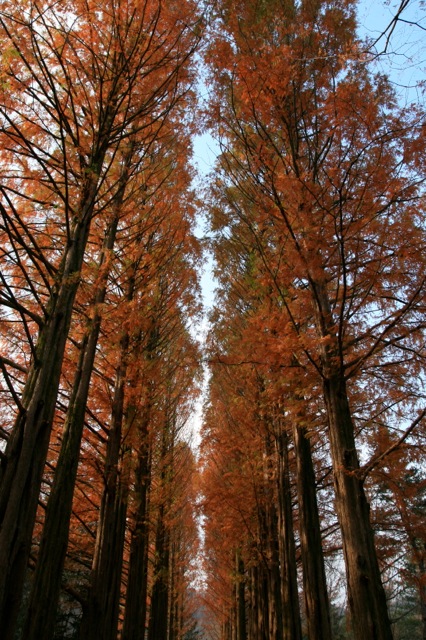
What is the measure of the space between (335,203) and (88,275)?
107 inches

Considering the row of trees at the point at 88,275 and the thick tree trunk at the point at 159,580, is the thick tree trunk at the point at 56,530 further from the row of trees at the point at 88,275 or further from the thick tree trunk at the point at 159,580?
the thick tree trunk at the point at 159,580

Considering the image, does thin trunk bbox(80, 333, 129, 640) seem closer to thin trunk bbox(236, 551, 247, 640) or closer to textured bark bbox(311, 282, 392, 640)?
textured bark bbox(311, 282, 392, 640)

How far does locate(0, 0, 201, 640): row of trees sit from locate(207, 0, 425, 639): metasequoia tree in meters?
0.90

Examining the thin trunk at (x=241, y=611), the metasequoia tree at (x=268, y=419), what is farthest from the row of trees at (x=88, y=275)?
the thin trunk at (x=241, y=611)

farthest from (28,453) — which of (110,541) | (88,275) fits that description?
(110,541)

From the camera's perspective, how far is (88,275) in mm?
4754

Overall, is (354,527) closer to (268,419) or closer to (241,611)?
(268,419)

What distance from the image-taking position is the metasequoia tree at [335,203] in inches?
143

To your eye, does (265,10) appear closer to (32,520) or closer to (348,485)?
(348,485)

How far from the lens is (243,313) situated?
8.53 m

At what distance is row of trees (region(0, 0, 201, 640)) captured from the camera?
2870mm

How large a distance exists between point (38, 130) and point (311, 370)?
3.59 meters

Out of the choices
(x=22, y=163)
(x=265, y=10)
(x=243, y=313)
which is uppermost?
(x=265, y=10)

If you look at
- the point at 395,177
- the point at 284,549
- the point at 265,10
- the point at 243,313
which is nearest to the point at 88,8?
the point at 265,10
